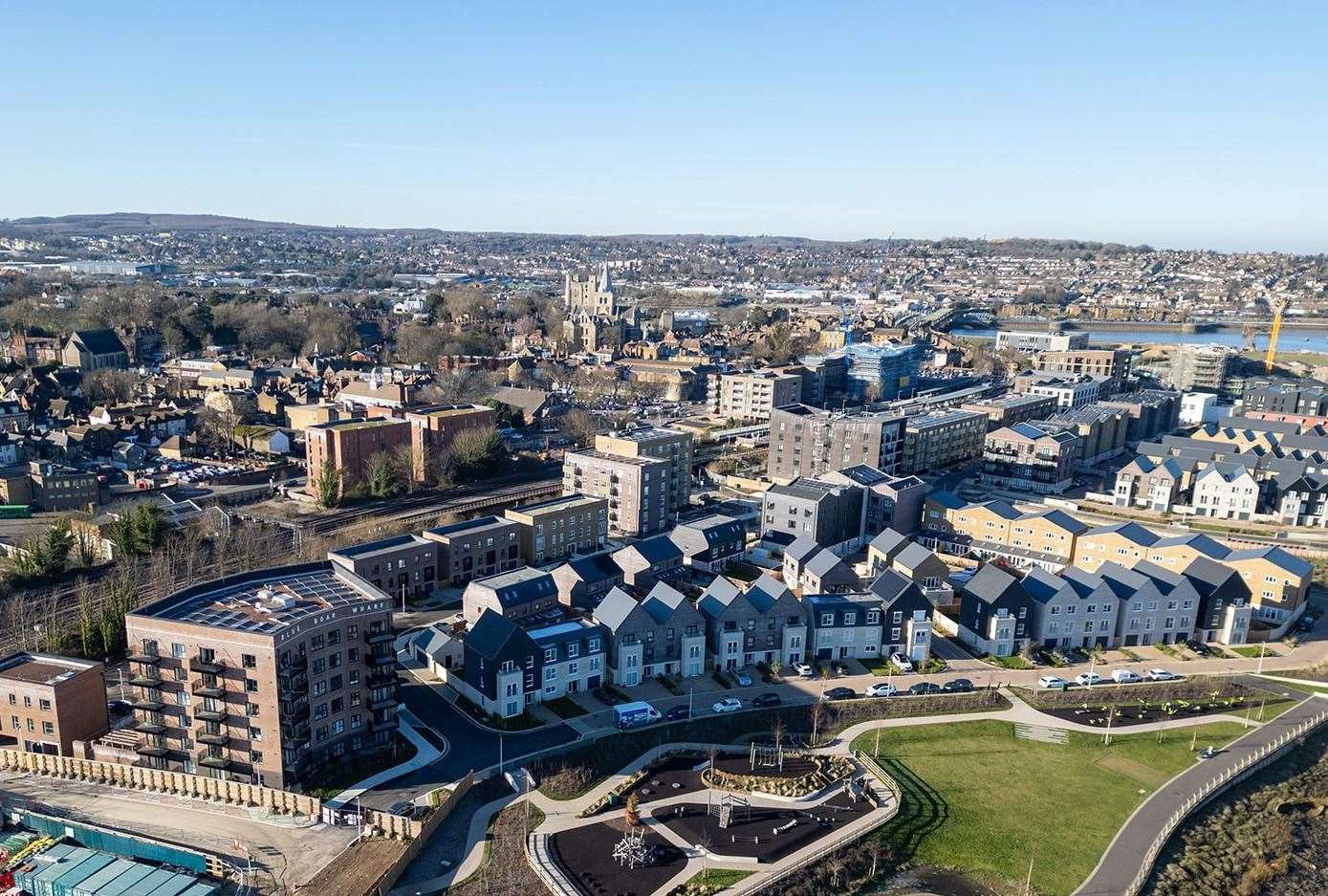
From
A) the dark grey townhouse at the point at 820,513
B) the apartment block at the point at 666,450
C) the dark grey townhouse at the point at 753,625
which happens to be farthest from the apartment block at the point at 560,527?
the dark grey townhouse at the point at 753,625

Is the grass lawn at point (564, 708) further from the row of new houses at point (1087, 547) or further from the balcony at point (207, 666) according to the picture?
the row of new houses at point (1087, 547)

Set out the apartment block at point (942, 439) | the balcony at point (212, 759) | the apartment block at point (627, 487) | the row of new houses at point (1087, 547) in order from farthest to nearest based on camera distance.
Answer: the apartment block at point (942, 439)
the apartment block at point (627, 487)
the row of new houses at point (1087, 547)
the balcony at point (212, 759)

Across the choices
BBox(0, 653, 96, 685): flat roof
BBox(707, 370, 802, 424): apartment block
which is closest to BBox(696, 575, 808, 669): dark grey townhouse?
BBox(0, 653, 96, 685): flat roof

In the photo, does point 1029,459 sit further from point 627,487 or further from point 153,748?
point 153,748

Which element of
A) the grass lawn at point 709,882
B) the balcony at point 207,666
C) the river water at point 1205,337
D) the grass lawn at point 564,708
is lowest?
the grass lawn at point 709,882

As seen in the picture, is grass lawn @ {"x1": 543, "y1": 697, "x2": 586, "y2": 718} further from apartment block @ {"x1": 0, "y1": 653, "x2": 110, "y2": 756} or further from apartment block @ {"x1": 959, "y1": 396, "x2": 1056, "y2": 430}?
apartment block @ {"x1": 959, "y1": 396, "x2": 1056, "y2": 430}

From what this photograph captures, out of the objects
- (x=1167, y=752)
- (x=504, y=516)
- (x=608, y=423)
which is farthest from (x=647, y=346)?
(x=1167, y=752)

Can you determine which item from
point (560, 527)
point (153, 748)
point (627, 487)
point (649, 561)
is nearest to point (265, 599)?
point (153, 748)
